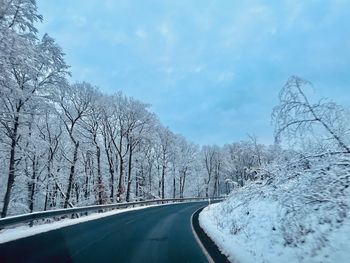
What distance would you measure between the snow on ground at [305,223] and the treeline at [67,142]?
359 centimetres

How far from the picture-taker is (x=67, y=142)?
158 ft

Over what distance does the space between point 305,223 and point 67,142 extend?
142ft

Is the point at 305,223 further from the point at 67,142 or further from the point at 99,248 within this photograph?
the point at 67,142

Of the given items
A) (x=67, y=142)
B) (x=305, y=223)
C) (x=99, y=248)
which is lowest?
(x=99, y=248)

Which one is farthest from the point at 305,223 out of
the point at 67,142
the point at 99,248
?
the point at 67,142

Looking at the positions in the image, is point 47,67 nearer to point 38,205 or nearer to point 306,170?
point 306,170

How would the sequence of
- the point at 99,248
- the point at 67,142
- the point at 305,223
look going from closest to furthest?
the point at 305,223 → the point at 99,248 → the point at 67,142

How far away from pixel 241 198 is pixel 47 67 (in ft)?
57.5

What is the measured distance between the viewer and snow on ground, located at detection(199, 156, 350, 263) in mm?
7211

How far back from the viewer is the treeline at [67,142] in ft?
64.7

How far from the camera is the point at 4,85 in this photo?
17.0m

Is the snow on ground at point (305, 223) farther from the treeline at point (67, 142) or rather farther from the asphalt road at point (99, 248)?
the treeline at point (67, 142)

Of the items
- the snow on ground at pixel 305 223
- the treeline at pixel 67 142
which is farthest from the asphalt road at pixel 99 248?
the treeline at pixel 67 142

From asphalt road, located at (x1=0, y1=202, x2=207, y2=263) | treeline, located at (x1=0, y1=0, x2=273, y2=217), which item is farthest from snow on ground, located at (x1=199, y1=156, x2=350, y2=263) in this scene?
treeline, located at (x1=0, y1=0, x2=273, y2=217)
